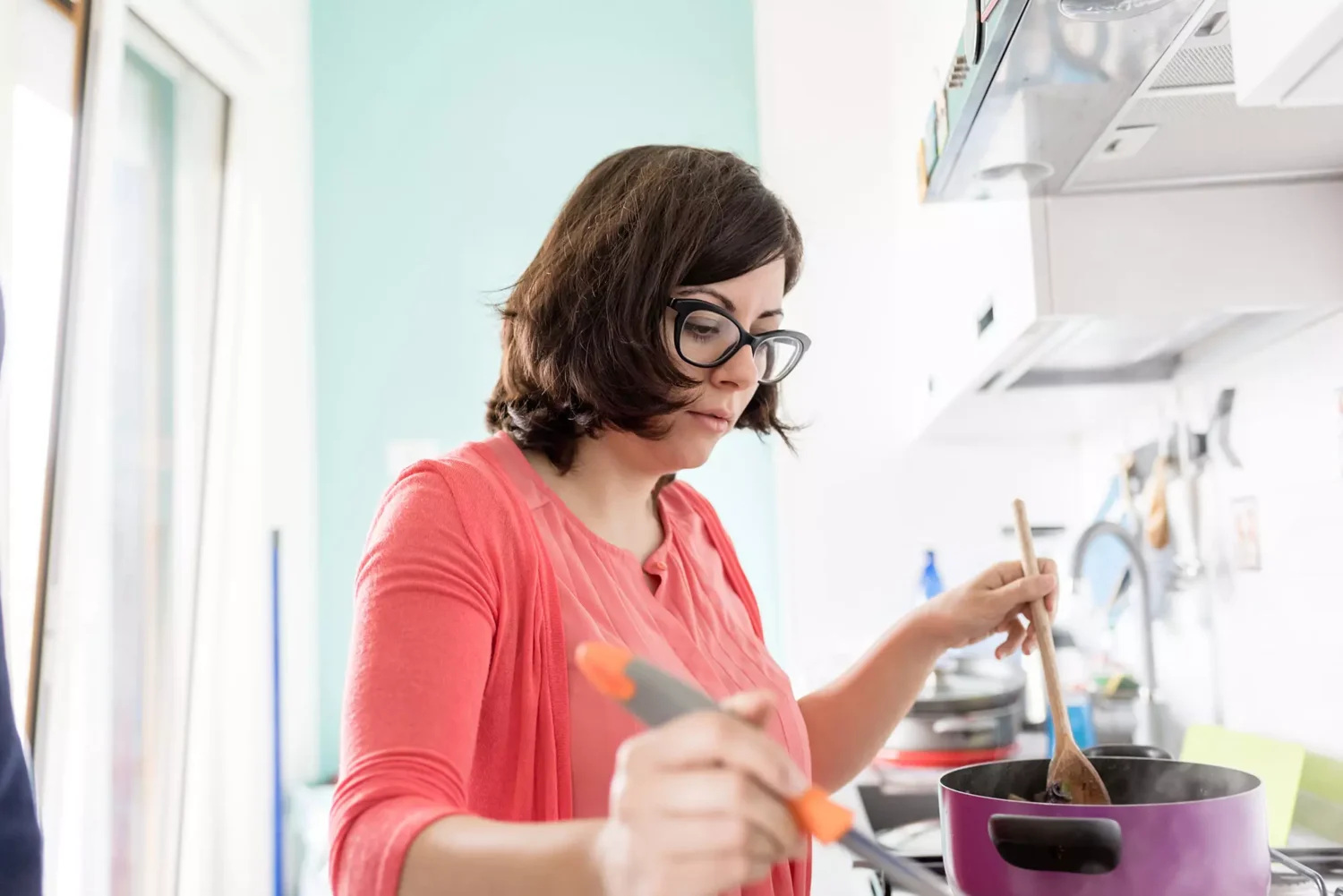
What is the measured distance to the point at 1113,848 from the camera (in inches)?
29.3

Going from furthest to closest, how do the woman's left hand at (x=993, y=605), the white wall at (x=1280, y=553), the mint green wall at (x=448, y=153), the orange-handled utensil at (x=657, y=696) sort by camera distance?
the mint green wall at (x=448, y=153), the white wall at (x=1280, y=553), the woman's left hand at (x=993, y=605), the orange-handled utensil at (x=657, y=696)

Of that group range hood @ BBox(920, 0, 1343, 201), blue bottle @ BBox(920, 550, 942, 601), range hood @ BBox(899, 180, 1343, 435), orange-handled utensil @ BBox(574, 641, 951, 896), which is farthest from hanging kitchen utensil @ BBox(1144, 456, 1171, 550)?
orange-handled utensil @ BBox(574, 641, 951, 896)

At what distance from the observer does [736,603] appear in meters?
1.18

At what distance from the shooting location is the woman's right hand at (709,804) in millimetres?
426

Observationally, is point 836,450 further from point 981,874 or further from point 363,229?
point 981,874

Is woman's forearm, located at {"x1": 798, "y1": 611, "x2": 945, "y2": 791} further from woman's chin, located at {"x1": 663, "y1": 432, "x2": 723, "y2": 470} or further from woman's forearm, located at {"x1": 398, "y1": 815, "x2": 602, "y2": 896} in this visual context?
woman's forearm, located at {"x1": 398, "y1": 815, "x2": 602, "y2": 896}

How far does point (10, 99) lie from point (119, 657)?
42.8 inches

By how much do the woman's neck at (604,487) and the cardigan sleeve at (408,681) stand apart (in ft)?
0.65

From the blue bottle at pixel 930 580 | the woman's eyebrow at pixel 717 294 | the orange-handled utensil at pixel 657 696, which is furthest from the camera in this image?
the blue bottle at pixel 930 580

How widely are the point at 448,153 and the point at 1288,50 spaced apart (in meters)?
2.63

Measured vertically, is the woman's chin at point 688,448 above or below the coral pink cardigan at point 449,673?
above

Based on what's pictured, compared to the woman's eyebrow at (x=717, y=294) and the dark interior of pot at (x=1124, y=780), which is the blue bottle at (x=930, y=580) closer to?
the dark interior of pot at (x=1124, y=780)

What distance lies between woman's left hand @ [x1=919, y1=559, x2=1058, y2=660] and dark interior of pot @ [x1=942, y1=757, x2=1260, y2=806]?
14 centimetres

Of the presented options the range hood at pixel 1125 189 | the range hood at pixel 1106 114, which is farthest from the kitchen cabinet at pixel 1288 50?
the range hood at pixel 1125 189
